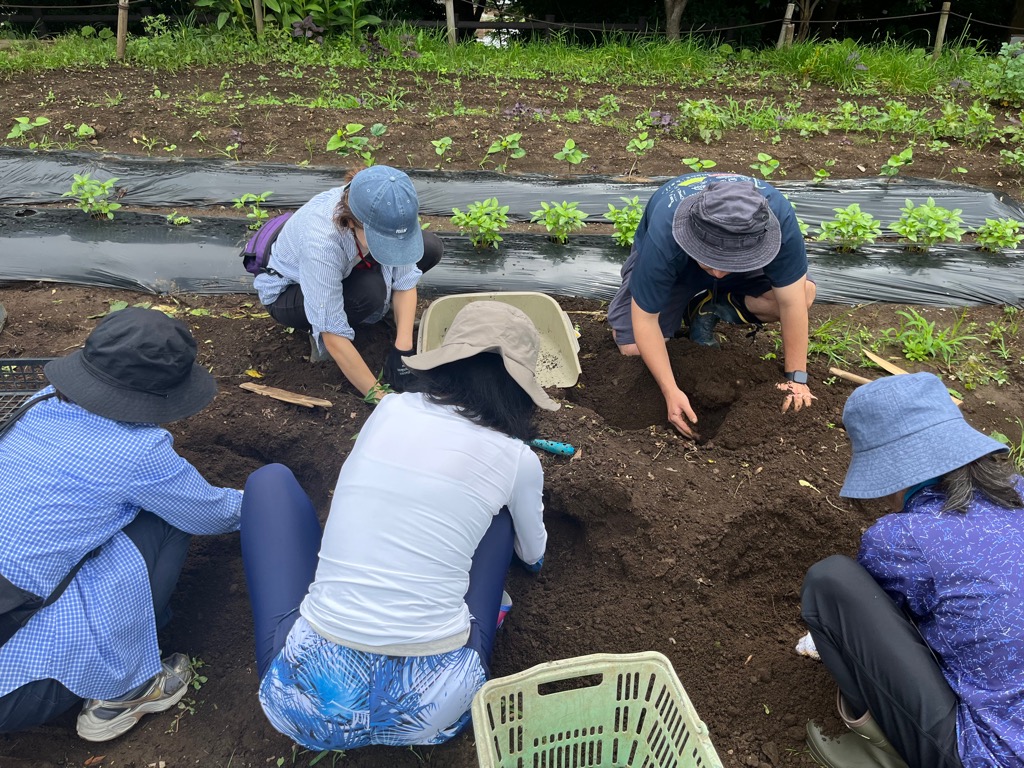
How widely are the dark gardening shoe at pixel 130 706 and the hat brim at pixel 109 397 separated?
0.70m

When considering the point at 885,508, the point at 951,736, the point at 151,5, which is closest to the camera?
the point at 951,736

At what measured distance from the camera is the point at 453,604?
1492 millimetres

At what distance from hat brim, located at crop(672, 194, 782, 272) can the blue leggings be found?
1073 millimetres

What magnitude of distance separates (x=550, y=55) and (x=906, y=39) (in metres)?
5.41

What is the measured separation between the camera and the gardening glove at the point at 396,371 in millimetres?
2678

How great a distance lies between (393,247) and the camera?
2195mm

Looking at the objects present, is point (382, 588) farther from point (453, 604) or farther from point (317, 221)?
point (317, 221)

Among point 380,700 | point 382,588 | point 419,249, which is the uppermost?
point 419,249

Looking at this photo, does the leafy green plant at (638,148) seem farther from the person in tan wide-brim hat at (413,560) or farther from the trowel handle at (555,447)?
the person in tan wide-brim hat at (413,560)

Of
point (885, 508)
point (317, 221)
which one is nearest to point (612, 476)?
point (885, 508)

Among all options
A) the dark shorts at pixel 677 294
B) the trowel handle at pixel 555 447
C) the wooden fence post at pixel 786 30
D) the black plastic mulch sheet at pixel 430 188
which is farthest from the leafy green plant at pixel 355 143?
the wooden fence post at pixel 786 30

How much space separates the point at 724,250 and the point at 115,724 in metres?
2.14

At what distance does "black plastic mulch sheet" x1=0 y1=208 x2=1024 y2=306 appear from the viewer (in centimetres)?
341

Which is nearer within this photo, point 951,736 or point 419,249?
point 951,736
